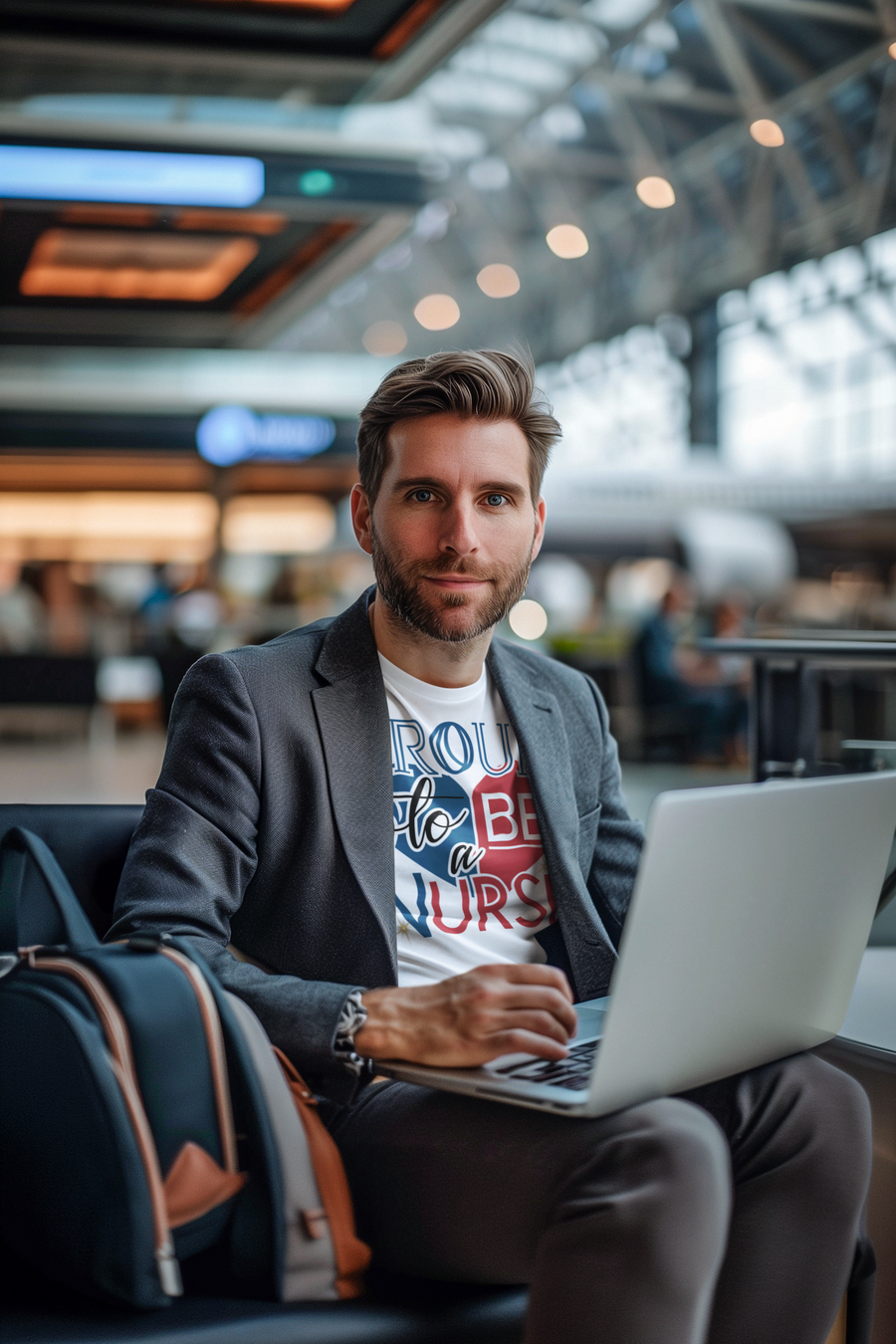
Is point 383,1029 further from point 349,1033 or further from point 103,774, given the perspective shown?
point 103,774

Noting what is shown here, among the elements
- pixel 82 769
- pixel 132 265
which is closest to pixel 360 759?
pixel 132 265

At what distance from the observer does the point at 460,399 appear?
63.7 inches

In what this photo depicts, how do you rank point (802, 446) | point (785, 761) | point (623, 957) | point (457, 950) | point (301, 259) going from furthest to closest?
1. point (802, 446)
2. point (301, 259)
3. point (785, 761)
4. point (457, 950)
5. point (623, 957)

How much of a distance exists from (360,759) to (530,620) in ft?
52.5

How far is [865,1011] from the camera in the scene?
2139mm

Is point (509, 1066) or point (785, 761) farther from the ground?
point (785, 761)

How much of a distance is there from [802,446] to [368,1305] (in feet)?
87.7

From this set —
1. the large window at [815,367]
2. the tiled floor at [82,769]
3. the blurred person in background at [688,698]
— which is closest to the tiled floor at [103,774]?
the tiled floor at [82,769]

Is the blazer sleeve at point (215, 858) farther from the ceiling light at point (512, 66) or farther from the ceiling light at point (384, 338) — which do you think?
the ceiling light at point (384, 338)

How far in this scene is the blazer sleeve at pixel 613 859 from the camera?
181 centimetres

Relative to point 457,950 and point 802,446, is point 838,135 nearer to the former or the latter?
point 802,446

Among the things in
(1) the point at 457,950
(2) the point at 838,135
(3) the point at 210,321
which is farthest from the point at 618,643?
(2) the point at 838,135

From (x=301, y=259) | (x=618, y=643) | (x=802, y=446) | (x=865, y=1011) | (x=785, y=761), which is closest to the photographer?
(x=865, y=1011)

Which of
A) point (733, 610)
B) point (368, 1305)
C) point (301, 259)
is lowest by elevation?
point (368, 1305)
